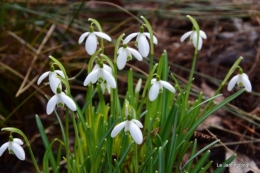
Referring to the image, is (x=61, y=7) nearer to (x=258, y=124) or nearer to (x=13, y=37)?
(x=13, y=37)

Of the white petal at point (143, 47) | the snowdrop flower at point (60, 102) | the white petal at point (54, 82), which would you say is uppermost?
the white petal at point (143, 47)

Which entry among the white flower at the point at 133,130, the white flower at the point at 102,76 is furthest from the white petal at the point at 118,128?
the white flower at the point at 102,76

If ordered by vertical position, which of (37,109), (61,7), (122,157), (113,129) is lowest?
(37,109)

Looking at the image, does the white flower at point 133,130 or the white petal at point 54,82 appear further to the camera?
the white petal at point 54,82

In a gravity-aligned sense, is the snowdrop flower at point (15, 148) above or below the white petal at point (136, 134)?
below

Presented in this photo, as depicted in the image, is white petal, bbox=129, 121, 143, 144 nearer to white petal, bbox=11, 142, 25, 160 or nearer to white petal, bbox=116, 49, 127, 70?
white petal, bbox=116, 49, 127, 70

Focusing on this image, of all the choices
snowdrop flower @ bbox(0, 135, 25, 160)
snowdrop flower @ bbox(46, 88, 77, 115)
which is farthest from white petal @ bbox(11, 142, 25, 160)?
snowdrop flower @ bbox(46, 88, 77, 115)

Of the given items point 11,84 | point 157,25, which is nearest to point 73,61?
point 11,84

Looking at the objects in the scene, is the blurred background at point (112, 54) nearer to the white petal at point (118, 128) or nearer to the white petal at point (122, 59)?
the white petal at point (122, 59)
